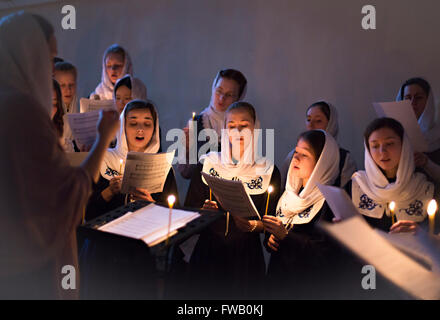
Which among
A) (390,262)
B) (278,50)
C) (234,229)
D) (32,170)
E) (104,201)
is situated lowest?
(234,229)

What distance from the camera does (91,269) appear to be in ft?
9.01

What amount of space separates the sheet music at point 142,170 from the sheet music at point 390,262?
1.38 metres

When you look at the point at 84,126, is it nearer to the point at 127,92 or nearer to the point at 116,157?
the point at 116,157

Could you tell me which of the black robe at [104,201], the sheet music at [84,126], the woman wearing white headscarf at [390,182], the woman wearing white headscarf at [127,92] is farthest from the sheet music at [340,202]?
the woman wearing white headscarf at [127,92]

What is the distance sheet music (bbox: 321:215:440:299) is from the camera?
1.82 m

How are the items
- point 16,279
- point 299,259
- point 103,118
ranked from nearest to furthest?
point 16,279
point 103,118
point 299,259

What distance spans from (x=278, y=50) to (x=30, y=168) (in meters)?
3.93

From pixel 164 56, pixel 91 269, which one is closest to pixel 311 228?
pixel 91 269

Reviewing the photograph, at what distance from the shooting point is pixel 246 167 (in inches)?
121

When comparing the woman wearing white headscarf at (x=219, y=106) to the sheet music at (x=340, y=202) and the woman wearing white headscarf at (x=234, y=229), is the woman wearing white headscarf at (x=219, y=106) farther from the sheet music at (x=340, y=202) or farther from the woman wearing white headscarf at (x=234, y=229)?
the sheet music at (x=340, y=202)

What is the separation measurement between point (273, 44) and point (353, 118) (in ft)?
4.57

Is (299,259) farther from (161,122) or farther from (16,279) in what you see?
(161,122)

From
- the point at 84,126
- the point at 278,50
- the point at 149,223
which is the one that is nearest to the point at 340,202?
the point at 149,223

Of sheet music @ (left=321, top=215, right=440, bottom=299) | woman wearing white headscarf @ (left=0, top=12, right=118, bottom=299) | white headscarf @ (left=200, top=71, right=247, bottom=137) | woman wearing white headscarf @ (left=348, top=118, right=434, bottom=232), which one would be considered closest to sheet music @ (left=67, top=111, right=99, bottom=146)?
woman wearing white headscarf @ (left=0, top=12, right=118, bottom=299)
